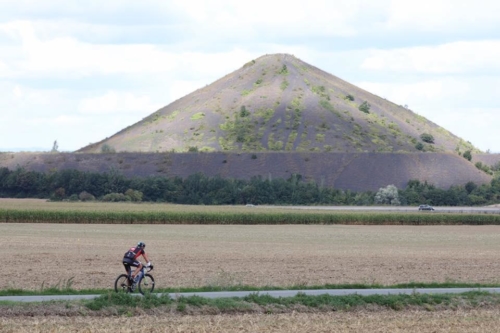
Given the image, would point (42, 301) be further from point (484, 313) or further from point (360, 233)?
point (360, 233)

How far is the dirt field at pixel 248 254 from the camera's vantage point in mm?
36688

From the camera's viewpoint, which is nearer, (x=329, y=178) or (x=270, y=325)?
(x=270, y=325)

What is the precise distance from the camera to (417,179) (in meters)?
145

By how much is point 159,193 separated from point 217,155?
25.3 meters

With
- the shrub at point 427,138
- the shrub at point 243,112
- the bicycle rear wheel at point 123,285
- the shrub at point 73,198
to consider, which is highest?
the shrub at point 243,112

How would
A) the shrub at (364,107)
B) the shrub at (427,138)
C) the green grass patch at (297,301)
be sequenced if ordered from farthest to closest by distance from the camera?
the shrub at (364,107) → the shrub at (427,138) → the green grass patch at (297,301)

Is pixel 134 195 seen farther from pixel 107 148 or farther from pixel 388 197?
pixel 107 148

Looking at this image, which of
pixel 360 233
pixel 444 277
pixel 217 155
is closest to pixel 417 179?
pixel 217 155

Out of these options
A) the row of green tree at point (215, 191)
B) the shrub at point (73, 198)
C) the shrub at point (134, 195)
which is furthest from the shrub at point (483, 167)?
the shrub at point (73, 198)

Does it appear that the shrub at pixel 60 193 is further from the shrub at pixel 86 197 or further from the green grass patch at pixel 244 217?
the green grass patch at pixel 244 217

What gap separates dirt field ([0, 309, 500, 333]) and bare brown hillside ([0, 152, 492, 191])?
4447 inches

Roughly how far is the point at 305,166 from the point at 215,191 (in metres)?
24.9

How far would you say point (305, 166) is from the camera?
5812 inches

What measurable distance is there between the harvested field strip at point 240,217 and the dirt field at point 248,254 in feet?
15.5
